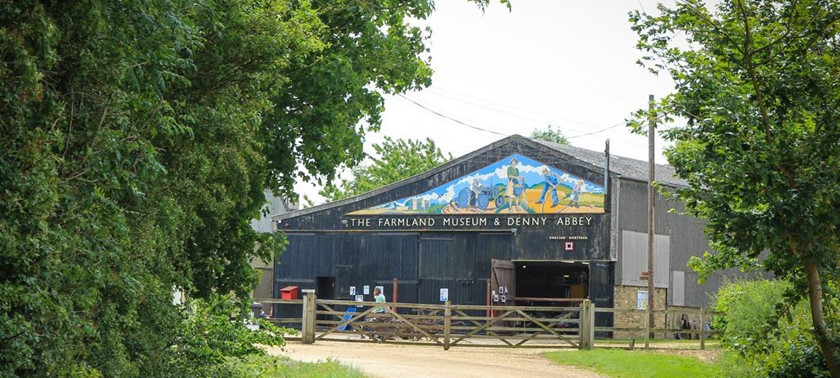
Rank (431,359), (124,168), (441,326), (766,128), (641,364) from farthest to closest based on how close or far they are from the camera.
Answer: (441,326) → (431,359) → (641,364) → (766,128) → (124,168)

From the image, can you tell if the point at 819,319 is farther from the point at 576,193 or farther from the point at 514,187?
the point at 514,187

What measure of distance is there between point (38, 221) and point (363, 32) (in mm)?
11359

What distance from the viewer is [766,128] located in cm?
1310

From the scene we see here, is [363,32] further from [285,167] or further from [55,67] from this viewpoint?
[55,67]

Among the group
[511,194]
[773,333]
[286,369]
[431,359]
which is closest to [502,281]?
[511,194]

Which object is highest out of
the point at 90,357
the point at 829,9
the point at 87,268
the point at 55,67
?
the point at 829,9

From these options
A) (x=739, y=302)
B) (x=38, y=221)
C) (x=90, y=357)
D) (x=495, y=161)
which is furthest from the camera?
(x=495, y=161)

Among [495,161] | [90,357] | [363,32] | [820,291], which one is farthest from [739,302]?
[495,161]

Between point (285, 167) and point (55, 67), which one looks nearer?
point (55, 67)

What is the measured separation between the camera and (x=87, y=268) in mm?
8453

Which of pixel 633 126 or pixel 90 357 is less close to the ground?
pixel 633 126

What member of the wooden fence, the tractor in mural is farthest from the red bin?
the wooden fence

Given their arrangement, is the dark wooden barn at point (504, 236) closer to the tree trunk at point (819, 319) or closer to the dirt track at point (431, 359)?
the dirt track at point (431, 359)

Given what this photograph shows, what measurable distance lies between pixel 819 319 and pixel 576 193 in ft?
77.3
